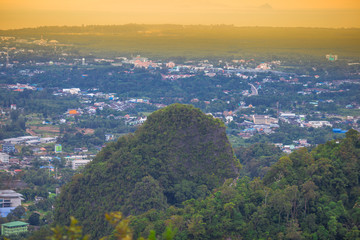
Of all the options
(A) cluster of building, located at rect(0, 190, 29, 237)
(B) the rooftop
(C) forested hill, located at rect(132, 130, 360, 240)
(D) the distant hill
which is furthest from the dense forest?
(D) the distant hill

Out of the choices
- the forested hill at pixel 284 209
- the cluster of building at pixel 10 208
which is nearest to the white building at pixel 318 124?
the forested hill at pixel 284 209

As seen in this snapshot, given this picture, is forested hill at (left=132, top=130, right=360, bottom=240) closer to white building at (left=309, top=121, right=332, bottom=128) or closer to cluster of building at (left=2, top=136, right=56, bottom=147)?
cluster of building at (left=2, top=136, right=56, bottom=147)

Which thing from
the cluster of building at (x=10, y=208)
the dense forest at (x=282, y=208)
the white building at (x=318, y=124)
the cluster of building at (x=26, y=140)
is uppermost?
the dense forest at (x=282, y=208)

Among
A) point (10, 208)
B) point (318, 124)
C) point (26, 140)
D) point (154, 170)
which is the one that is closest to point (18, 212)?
point (10, 208)

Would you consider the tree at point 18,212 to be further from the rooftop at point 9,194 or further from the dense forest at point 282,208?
A: the dense forest at point 282,208

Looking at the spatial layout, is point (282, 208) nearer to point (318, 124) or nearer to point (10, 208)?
point (10, 208)

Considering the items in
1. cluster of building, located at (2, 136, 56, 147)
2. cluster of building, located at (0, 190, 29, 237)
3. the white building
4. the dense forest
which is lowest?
the white building
